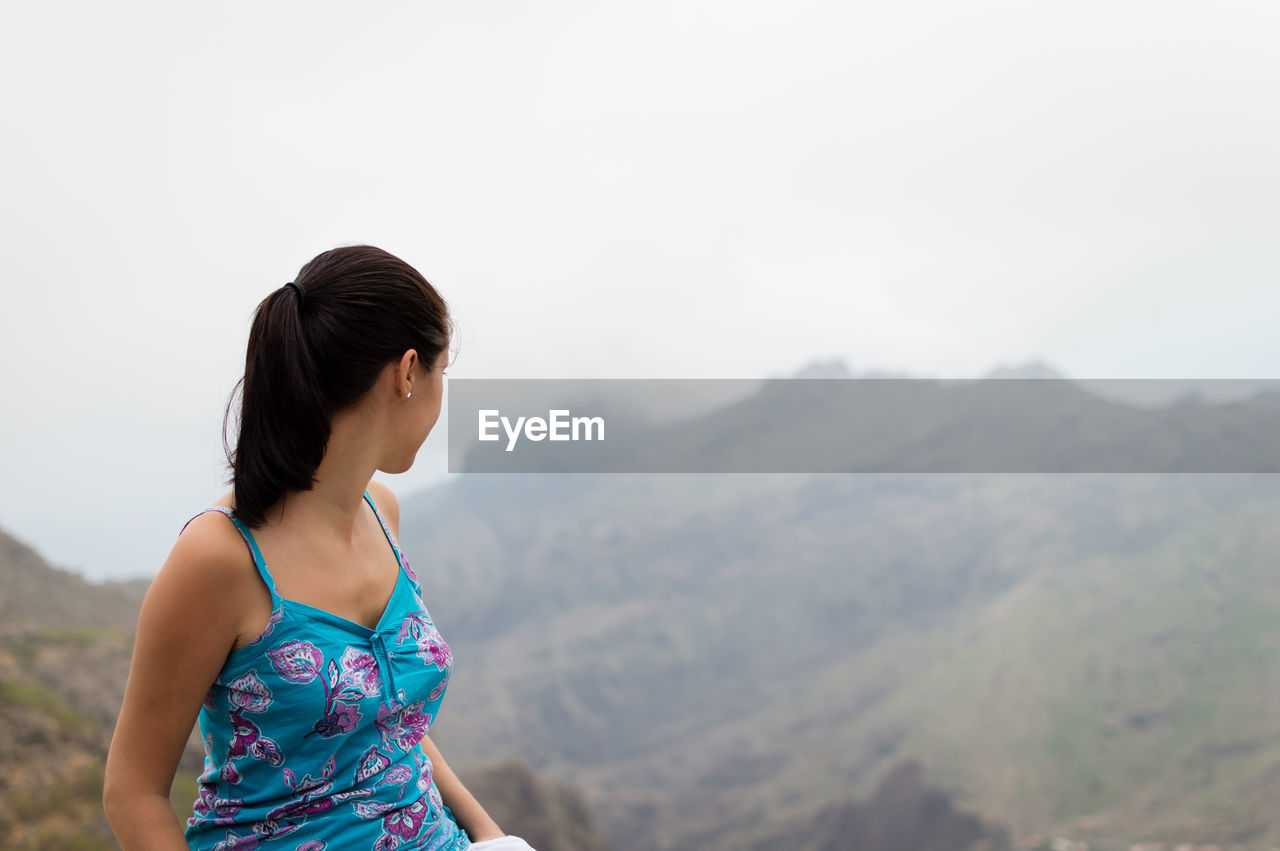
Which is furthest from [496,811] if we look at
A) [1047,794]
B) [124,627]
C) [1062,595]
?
[1062,595]

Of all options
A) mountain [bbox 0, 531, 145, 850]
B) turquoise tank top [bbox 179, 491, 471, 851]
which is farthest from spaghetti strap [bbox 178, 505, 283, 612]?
mountain [bbox 0, 531, 145, 850]

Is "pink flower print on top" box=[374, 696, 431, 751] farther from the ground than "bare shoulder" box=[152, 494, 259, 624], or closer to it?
closer to it

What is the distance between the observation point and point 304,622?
3.48ft

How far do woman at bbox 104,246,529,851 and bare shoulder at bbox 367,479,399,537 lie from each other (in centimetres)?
19

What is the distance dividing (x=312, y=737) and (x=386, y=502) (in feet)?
1.50

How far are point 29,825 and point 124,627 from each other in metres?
3.76

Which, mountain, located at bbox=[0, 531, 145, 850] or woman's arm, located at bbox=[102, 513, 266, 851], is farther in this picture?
mountain, located at bbox=[0, 531, 145, 850]

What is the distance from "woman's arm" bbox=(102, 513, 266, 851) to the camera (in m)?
0.97

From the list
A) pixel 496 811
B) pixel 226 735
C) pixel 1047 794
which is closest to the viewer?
pixel 226 735

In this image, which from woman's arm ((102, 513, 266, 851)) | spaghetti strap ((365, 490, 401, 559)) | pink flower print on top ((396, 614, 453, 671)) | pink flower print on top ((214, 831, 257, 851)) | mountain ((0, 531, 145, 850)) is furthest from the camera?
mountain ((0, 531, 145, 850))

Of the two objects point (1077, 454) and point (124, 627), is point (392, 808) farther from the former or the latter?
point (1077, 454)

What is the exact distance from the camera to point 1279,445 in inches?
694

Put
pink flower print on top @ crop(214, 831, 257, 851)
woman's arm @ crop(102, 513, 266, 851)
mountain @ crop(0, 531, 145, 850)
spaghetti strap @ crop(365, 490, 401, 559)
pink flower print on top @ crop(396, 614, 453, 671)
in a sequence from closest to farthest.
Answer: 1. woman's arm @ crop(102, 513, 266, 851)
2. pink flower print on top @ crop(214, 831, 257, 851)
3. pink flower print on top @ crop(396, 614, 453, 671)
4. spaghetti strap @ crop(365, 490, 401, 559)
5. mountain @ crop(0, 531, 145, 850)

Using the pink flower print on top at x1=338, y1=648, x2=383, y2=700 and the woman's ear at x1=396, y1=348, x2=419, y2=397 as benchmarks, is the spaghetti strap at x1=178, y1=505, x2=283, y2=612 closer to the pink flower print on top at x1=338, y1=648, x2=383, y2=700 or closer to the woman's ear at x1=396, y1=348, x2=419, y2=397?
the pink flower print on top at x1=338, y1=648, x2=383, y2=700
